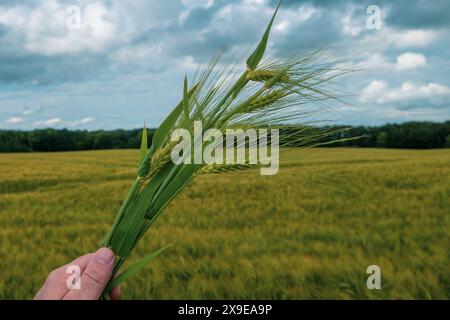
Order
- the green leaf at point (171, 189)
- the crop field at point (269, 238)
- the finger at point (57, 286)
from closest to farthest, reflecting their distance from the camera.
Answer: the green leaf at point (171, 189) < the finger at point (57, 286) < the crop field at point (269, 238)

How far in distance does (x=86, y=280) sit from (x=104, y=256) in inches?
5.4

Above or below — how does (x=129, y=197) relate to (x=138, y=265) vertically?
above

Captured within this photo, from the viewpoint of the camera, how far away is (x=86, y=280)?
98 cm

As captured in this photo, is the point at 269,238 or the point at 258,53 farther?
the point at 269,238

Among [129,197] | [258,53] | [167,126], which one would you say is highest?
[258,53]

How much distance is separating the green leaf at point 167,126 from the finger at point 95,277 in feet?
0.75

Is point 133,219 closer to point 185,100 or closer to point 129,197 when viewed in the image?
point 129,197

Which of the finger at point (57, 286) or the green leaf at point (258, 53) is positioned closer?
the green leaf at point (258, 53)

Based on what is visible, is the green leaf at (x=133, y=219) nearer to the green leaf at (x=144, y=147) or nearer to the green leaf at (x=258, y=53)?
the green leaf at (x=144, y=147)

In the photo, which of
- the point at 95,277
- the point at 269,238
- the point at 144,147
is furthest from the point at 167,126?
the point at 269,238

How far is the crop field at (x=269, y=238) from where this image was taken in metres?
2.69

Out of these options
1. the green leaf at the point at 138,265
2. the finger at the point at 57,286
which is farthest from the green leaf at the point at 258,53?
the finger at the point at 57,286

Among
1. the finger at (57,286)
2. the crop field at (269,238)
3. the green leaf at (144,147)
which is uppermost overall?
the green leaf at (144,147)
